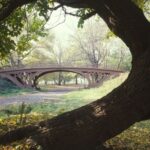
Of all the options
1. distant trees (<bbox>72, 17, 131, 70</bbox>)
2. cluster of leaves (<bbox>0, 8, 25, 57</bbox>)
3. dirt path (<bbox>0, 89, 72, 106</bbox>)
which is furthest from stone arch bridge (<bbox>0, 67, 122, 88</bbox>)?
cluster of leaves (<bbox>0, 8, 25, 57</bbox>)

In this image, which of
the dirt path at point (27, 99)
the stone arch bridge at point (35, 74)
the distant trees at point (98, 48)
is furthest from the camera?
the distant trees at point (98, 48)

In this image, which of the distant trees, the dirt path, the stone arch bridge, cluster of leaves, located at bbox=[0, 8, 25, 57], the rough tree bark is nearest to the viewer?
the rough tree bark

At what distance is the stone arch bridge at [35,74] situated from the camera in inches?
2425

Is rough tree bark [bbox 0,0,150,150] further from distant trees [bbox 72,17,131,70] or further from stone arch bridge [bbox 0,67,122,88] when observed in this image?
distant trees [bbox 72,17,131,70]

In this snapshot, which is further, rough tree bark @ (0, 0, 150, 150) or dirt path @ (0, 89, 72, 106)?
dirt path @ (0, 89, 72, 106)

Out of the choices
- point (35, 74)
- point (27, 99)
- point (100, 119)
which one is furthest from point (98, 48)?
point (100, 119)

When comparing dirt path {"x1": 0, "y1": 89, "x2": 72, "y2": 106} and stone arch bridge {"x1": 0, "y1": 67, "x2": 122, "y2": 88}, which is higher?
stone arch bridge {"x1": 0, "y1": 67, "x2": 122, "y2": 88}

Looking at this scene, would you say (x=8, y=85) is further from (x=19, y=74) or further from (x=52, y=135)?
(x=52, y=135)

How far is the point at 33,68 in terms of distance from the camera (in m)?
64.2

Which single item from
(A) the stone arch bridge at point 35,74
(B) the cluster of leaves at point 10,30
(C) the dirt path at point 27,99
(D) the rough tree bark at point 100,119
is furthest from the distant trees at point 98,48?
(D) the rough tree bark at point 100,119

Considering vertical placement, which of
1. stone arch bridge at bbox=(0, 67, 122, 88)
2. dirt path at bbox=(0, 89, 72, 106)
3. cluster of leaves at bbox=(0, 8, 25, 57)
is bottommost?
dirt path at bbox=(0, 89, 72, 106)

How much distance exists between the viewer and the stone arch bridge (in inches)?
2425

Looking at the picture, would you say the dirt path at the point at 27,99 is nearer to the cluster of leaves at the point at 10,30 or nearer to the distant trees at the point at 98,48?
the cluster of leaves at the point at 10,30

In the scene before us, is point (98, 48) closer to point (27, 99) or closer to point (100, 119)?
point (27, 99)
